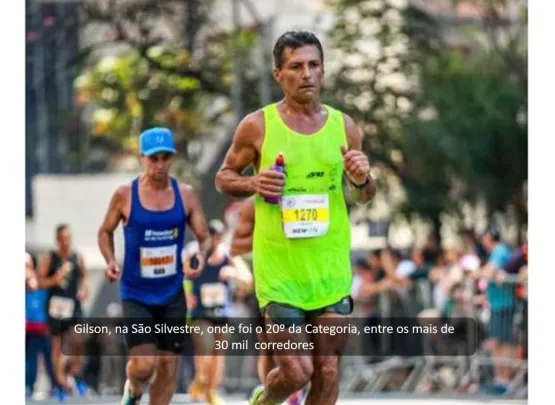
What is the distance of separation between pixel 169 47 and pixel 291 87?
12.4 meters

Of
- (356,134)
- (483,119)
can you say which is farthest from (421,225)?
(356,134)

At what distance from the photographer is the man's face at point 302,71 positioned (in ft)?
38.0

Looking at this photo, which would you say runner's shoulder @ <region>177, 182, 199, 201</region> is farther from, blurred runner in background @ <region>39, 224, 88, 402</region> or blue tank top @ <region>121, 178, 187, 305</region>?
blurred runner in background @ <region>39, 224, 88, 402</region>

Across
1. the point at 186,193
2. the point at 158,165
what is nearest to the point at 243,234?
the point at 186,193

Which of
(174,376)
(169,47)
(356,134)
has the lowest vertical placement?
(174,376)

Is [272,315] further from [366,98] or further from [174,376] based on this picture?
[366,98]

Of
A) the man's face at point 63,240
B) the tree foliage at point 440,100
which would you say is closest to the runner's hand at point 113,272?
the man's face at point 63,240

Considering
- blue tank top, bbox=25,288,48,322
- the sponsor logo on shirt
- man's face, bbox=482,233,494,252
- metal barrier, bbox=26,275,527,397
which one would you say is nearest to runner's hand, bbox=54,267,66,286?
blue tank top, bbox=25,288,48,322

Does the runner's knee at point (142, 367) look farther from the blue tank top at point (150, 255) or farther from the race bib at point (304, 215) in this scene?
the race bib at point (304, 215)

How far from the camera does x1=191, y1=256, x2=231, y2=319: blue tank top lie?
18.6m

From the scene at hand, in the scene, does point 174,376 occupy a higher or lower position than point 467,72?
lower

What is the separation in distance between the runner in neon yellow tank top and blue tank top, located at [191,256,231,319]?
6.76 metres

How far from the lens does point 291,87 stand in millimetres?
11695
